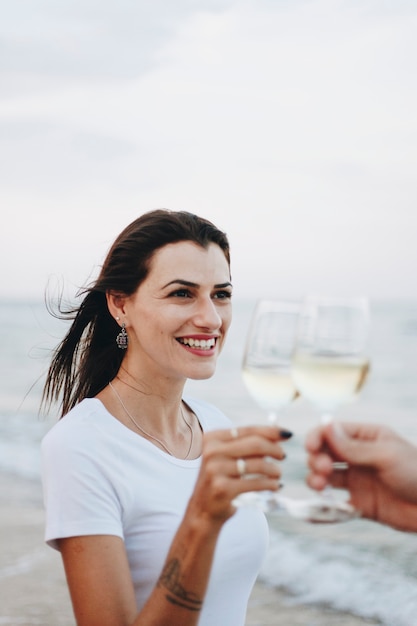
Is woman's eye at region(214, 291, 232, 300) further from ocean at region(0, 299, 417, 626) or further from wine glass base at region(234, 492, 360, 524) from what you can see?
wine glass base at region(234, 492, 360, 524)

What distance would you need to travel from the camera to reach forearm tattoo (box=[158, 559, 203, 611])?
210cm

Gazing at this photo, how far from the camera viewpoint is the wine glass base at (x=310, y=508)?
1.70 metres

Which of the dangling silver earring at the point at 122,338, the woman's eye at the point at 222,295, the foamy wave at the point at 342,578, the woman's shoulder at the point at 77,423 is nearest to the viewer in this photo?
the woman's shoulder at the point at 77,423

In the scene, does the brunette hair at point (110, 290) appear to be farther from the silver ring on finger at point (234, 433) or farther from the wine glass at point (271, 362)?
the silver ring on finger at point (234, 433)

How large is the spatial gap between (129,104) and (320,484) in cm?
2171

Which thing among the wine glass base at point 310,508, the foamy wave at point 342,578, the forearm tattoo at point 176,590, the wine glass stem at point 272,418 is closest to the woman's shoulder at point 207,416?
the forearm tattoo at point 176,590

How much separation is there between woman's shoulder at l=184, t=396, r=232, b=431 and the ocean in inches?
13.5

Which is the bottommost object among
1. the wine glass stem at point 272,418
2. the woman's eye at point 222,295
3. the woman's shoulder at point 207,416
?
the woman's shoulder at point 207,416

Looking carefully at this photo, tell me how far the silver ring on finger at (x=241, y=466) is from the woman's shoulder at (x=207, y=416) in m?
1.58

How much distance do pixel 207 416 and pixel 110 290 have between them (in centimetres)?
63

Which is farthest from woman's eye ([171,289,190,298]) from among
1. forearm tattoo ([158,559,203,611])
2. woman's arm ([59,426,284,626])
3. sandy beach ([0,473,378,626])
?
sandy beach ([0,473,378,626])

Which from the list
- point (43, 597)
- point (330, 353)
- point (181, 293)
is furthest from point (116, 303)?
point (43, 597)

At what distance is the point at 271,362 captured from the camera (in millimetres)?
1792

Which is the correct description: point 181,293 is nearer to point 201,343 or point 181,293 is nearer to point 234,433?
point 201,343
